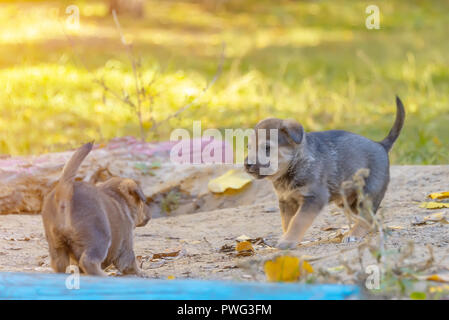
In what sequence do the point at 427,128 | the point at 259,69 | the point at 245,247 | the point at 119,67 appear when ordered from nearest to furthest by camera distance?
the point at 245,247 < the point at 427,128 < the point at 119,67 < the point at 259,69

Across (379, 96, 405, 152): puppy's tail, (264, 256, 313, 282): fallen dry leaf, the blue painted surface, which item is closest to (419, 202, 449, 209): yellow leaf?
(379, 96, 405, 152): puppy's tail

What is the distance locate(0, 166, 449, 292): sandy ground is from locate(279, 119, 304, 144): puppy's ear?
742 mm

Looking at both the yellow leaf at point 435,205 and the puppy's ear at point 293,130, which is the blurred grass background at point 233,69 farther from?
the yellow leaf at point 435,205

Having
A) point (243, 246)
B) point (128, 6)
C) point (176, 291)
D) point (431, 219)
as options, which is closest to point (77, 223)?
point (176, 291)

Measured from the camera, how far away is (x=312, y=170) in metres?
5.09

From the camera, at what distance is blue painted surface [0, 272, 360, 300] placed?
3107mm

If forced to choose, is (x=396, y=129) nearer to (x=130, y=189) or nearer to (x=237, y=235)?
(x=237, y=235)

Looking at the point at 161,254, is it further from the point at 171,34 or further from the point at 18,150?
the point at 171,34

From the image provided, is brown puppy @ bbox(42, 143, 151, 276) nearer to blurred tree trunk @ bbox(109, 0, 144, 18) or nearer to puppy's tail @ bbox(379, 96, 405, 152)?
puppy's tail @ bbox(379, 96, 405, 152)

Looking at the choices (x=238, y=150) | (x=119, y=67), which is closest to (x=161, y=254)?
(x=238, y=150)

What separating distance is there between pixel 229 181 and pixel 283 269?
333 centimetres

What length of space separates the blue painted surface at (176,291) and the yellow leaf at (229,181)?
3.48m

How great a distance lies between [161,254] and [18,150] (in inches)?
152

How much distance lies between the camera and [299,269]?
11.3ft
